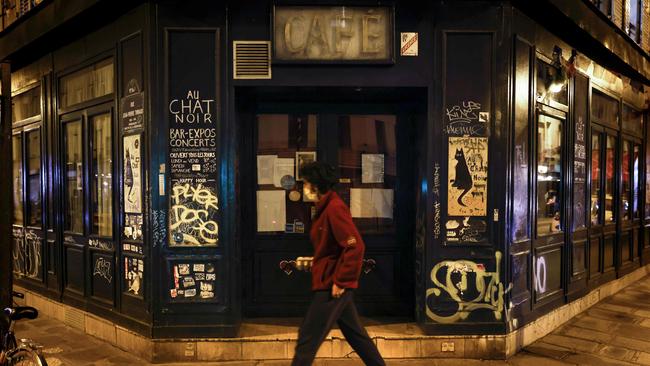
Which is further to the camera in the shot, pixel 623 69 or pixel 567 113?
pixel 623 69

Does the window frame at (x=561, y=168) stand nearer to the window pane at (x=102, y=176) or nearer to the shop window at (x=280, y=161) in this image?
the shop window at (x=280, y=161)

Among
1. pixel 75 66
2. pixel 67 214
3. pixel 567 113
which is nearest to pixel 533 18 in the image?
pixel 567 113

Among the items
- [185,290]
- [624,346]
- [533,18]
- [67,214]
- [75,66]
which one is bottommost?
[624,346]

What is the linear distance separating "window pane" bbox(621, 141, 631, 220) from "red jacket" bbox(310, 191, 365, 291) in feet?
25.5

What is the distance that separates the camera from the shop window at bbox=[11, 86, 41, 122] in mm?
7590

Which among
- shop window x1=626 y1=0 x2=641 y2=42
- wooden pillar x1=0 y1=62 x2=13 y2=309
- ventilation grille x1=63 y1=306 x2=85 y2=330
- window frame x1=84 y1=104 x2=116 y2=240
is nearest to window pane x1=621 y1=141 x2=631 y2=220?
shop window x1=626 y1=0 x2=641 y2=42

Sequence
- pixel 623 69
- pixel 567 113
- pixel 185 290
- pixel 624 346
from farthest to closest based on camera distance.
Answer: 1. pixel 623 69
2. pixel 567 113
3. pixel 624 346
4. pixel 185 290

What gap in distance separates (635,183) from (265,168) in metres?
8.19

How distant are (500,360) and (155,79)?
5.07 meters

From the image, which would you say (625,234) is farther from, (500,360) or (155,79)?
(155,79)

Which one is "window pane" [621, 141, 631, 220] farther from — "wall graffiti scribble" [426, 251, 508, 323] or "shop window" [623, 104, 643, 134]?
"wall graffiti scribble" [426, 251, 508, 323]

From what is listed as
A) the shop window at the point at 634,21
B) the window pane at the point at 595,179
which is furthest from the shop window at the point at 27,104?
the shop window at the point at 634,21

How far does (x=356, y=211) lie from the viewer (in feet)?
20.5

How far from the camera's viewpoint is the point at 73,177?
6855 mm
